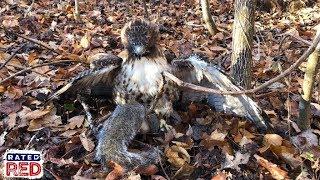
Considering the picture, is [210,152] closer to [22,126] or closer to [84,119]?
[84,119]

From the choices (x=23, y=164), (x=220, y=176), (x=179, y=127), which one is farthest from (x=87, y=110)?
(x=220, y=176)

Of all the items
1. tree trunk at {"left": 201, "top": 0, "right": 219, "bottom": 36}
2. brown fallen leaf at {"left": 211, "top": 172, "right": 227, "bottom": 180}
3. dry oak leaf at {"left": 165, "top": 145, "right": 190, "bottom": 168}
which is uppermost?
tree trunk at {"left": 201, "top": 0, "right": 219, "bottom": 36}

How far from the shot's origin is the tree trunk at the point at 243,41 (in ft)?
14.1

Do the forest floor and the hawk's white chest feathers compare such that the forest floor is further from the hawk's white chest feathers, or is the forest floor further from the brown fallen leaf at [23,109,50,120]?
the hawk's white chest feathers

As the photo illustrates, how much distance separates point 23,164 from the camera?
3.12 meters

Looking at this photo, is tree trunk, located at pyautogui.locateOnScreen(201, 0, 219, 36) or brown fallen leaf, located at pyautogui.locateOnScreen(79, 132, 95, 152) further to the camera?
tree trunk, located at pyautogui.locateOnScreen(201, 0, 219, 36)

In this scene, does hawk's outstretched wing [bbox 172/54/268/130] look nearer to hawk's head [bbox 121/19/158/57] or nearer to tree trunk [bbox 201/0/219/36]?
hawk's head [bbox 121/19/158/57]

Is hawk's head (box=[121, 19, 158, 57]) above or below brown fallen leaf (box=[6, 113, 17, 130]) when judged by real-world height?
above

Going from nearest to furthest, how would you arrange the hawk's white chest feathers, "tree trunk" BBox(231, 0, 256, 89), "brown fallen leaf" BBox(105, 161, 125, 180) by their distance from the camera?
"brown fallen leaf" BBox(105, 161, 125, 180) → the hawk's white chest feathers → "tree trunk" BBox(231, 0, 256, 89)

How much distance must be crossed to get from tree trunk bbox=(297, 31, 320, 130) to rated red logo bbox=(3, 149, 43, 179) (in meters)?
2.16

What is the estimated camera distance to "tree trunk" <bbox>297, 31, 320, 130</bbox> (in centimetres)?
346

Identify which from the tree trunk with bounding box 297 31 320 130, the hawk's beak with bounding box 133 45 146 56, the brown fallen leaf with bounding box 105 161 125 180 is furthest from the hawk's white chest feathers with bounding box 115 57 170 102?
the tree trunk with bounding box 297 31 320 130

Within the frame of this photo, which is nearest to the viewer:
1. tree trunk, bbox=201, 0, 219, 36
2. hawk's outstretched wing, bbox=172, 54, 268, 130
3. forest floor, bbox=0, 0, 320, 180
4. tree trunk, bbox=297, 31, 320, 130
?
forest floor, bbox=0, 0, 320, 180

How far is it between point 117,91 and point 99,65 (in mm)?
309
